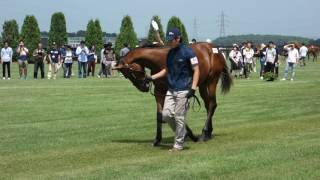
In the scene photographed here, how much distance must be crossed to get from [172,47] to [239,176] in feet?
10.4

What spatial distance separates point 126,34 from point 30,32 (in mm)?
9146

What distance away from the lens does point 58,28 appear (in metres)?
63.2

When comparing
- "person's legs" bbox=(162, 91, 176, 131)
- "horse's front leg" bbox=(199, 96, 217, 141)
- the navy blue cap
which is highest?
the navy blue cap

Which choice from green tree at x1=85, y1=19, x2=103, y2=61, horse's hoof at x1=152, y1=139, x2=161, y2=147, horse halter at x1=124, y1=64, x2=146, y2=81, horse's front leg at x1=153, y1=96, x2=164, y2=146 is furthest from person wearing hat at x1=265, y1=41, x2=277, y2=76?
green tree at x1=85, y1=19, x2=103, y2=61

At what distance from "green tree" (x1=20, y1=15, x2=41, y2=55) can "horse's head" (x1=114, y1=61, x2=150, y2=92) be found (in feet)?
165

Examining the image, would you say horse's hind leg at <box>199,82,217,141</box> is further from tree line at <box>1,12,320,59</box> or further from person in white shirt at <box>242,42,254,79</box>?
tree line at <box>1,12,320,59</box>

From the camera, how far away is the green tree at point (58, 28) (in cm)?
6309

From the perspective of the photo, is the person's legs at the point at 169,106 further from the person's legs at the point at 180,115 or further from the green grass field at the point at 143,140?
the green grass field at the point at 143,140

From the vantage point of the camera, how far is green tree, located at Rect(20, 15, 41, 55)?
60.6m

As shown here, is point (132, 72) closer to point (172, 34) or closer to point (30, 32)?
point (172, 34)

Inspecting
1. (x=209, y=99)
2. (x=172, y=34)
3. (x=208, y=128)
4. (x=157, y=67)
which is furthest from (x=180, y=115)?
(x=209, y=99)

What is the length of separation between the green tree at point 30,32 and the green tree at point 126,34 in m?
7.71

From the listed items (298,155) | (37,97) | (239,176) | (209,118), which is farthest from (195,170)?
(37,97)

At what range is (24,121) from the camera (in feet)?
50.3
